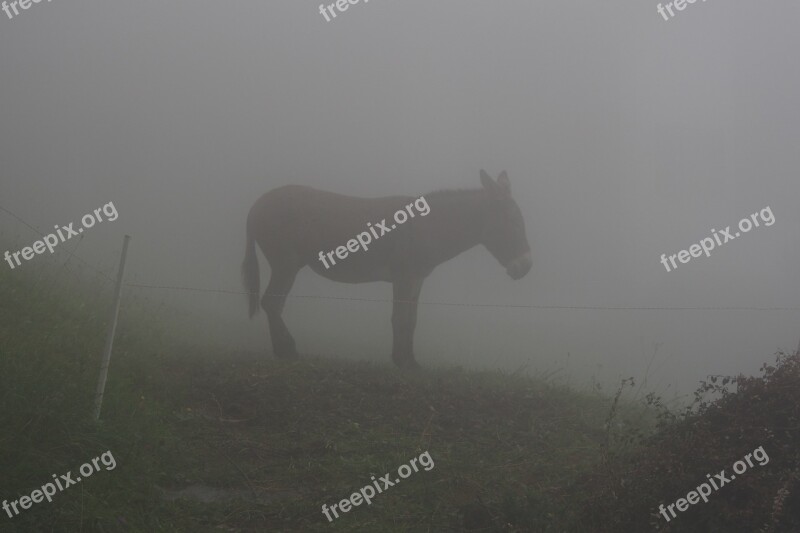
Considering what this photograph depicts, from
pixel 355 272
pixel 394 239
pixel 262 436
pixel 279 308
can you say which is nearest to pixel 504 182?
pixel 394 239

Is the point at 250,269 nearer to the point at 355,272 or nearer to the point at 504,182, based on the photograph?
the point at 355,272

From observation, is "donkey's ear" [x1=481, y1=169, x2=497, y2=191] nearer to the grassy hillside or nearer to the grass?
the grass

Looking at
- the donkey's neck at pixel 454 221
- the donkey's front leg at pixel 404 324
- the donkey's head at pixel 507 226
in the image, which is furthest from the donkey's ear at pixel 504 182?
the donkey's front leg at pixel 404 324

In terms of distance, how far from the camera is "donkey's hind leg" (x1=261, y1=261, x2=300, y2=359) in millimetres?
8656

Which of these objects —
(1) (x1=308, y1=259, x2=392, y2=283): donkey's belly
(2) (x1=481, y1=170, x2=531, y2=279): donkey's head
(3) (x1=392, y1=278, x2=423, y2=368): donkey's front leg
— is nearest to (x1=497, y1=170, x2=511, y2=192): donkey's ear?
(2) (x1=481, y1=170, x2=531, y2=279): donkey's head

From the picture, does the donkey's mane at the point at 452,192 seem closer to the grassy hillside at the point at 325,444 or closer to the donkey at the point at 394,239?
the donkey at the point at 394,239

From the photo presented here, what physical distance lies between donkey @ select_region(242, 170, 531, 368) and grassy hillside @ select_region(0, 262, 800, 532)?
1486mm

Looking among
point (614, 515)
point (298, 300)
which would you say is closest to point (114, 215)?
point (298, 300)

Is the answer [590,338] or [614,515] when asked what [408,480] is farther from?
[590,338]

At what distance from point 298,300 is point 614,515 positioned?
10018 millimetres

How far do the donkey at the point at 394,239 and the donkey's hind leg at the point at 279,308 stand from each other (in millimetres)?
12

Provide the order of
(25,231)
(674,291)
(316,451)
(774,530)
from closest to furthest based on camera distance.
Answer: (774,530), (316,451), (25,231), (674,291)

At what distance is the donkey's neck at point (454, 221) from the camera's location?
885 centimetres

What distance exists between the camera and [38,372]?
4.64 metres
